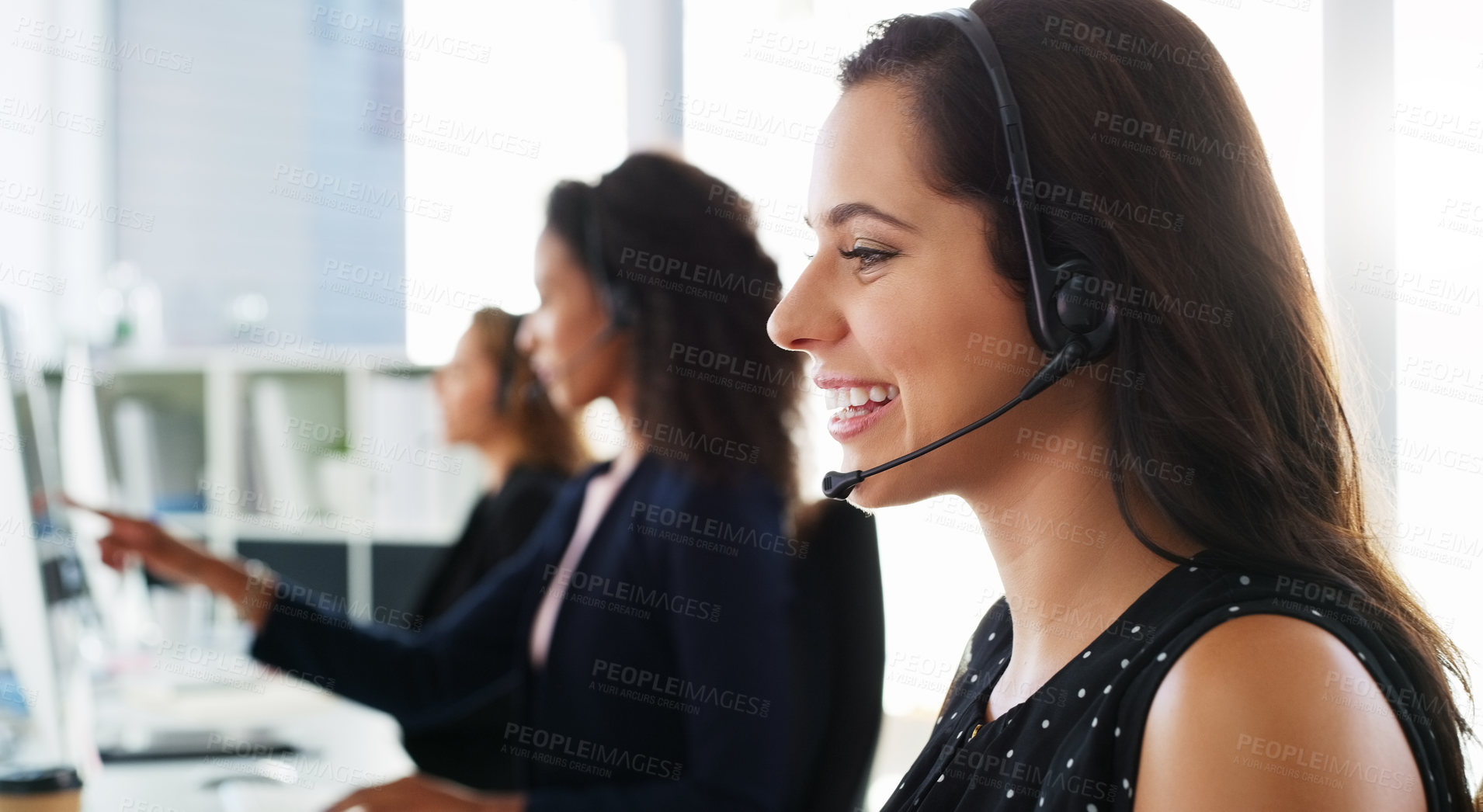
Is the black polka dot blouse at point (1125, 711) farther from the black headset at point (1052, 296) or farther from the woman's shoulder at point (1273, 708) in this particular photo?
the black headset at point (1052, 296)

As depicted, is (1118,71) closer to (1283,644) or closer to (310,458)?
(1283,644)

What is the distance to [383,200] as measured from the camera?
3.60 meters

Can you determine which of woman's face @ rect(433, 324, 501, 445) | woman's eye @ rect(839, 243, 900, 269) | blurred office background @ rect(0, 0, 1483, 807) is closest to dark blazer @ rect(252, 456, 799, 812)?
blurred office background @ rect(0, 0, 1483, 807)

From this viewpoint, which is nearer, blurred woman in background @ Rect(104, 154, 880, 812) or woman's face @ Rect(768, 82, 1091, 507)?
woman's face @ Rect(768, 82, 1091, 507)

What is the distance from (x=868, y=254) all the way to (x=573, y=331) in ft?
3.56

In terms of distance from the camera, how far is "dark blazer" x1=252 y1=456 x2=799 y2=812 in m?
1.40

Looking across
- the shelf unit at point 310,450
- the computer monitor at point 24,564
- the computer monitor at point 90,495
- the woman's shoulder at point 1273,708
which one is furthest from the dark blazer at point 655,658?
the shelf unit at point 310,450

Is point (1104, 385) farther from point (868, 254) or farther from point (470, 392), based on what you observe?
point (470, 392)

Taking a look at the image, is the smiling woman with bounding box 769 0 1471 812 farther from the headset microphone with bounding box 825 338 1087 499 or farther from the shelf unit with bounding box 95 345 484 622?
the shelf unit with bounding box 95 345 484 622

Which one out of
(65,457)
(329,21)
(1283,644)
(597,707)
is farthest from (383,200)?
(1283,644)

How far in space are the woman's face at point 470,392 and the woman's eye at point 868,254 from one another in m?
2.00

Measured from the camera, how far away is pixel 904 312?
84 centimetres

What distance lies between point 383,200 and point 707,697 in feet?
8.70

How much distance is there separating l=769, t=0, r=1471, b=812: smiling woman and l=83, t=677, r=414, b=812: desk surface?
1.00 meters
